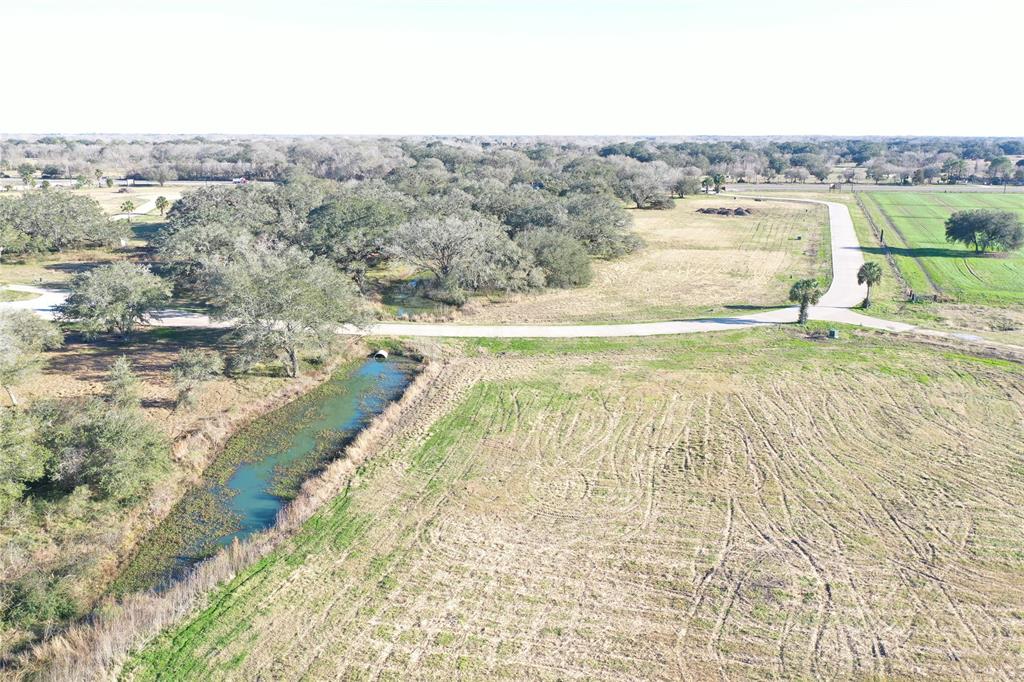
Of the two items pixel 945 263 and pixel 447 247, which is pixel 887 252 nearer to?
pixel 945 263

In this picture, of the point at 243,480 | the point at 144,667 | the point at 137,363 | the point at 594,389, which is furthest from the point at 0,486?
the point at 594,389

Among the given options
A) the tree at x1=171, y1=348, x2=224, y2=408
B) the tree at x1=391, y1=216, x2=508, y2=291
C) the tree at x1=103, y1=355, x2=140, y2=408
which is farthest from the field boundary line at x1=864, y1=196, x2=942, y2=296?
the tree at x1=103, y1=355, x2=140, y2=408

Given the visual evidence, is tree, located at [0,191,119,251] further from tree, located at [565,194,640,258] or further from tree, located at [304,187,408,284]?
tree, located at [565,194,640,258]

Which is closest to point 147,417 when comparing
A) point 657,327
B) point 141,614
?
point 141,614

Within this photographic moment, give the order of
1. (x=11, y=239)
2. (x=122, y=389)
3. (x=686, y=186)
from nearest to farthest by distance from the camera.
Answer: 1. (x=122, y=389)
2. (x=11, y=239)
3. (x=686, y=186)

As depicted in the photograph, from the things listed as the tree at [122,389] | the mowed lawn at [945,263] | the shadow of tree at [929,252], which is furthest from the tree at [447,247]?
the shadow of tree at [929,252]

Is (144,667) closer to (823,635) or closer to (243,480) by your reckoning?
(243,480)
